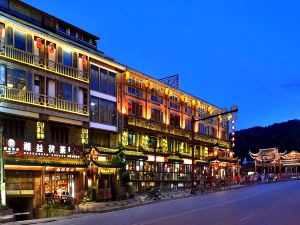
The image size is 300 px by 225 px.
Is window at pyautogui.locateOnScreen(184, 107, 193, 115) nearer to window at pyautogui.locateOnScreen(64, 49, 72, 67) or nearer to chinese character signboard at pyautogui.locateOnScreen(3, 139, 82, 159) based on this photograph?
chinese character signboard at pyautogui.locateOnScreen(3, 139, 82, 159)

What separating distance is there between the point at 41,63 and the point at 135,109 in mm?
17347

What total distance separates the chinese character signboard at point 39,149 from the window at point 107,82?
23.3 feet

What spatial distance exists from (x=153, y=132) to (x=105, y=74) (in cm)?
1247

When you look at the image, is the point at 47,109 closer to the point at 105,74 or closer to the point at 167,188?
the point at 105,74

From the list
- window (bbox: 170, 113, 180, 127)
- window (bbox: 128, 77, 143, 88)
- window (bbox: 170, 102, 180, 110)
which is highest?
window (bbox: 128, 77, 143, 88)

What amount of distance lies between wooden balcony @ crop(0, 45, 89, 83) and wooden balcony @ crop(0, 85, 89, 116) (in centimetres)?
216

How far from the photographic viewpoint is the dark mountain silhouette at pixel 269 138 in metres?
149

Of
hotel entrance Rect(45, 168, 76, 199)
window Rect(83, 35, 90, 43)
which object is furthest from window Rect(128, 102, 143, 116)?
hotel entrance Rect(45, 168, 76, 199)

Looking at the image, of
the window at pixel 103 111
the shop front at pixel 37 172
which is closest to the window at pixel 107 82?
the window at pixel 103 111

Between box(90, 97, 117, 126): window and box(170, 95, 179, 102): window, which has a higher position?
box(170, 95, 179, 102): window

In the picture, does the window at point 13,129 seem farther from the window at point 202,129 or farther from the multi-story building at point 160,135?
the window at point 202,129

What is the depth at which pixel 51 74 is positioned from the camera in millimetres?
35531

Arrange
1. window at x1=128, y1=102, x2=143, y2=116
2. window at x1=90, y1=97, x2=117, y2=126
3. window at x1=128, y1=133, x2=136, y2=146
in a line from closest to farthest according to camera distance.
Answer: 1. window at x1=90, y1=97, x2=117, y2=126
2. window at x1=128, y1=133, x2=136, y2=146
3. window at x1=128, y1=102, x2=143, y2=116

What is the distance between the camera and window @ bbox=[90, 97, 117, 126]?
40.9 meters
